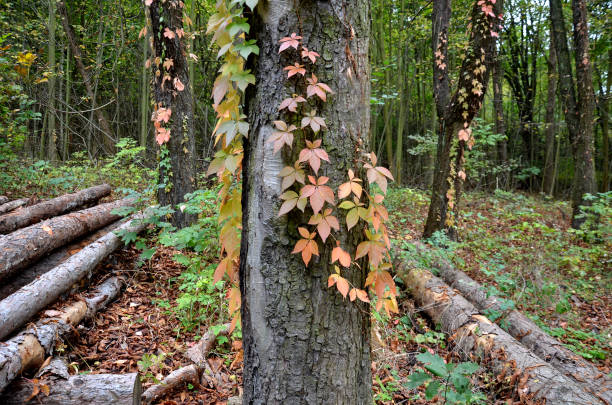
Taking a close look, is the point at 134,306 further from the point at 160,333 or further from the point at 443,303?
the point at 443,303

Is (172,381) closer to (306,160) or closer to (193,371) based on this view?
(193,371)

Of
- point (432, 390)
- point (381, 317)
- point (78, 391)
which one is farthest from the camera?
→ point (381, 317)

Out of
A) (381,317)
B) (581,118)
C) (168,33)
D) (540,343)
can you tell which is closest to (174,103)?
(168,33)

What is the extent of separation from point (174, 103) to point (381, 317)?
3.95m

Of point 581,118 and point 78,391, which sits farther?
point 581,118

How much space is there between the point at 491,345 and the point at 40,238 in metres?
4.90

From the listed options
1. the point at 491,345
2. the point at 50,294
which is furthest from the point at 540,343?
the point at 50,294

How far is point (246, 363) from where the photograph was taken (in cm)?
157

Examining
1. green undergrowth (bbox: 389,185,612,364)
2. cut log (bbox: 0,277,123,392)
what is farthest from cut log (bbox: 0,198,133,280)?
green undergrowth (bbox: 389,185,612,364)

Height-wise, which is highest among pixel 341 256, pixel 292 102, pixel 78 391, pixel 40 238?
pixel 292 102

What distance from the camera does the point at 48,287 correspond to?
312 centimetres

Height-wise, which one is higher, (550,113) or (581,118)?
(550,113)

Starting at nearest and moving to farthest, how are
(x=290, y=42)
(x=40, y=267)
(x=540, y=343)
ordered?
(x=290, y=42) < (x=540, y=343) < (x=40, y=267)

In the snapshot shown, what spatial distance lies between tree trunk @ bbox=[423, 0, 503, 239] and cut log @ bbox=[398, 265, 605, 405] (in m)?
1.96
